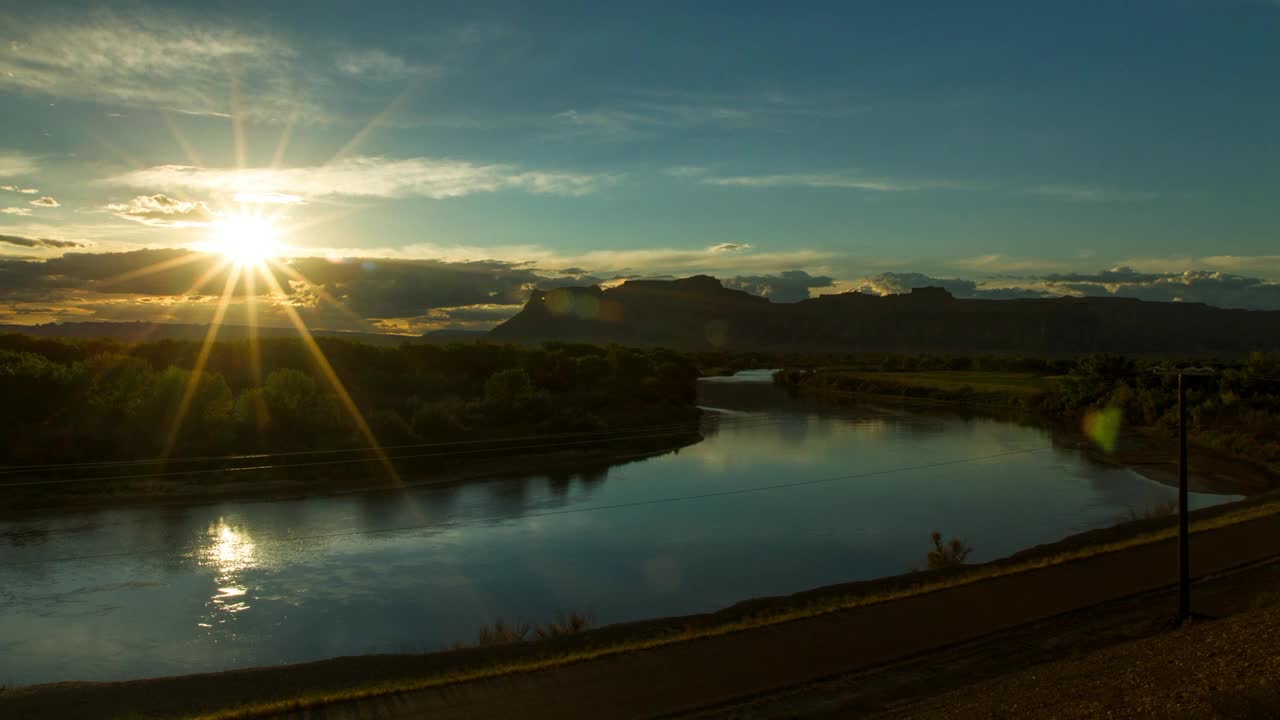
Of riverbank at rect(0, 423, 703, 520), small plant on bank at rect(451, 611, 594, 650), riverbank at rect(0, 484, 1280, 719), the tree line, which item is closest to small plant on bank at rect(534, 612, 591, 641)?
small plant on bank at rect(451, 611, 594, 650)

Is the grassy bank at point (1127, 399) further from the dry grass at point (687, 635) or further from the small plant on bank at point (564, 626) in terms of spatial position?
the small plant on bank at point (564, 626)

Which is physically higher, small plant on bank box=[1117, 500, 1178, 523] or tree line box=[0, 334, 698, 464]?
tree line box=[0, 334, 698, 464]

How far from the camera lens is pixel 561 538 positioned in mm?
18406

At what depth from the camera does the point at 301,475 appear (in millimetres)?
25203

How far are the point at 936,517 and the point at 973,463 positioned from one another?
10863 millimetres

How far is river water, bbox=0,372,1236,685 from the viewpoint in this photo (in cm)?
1212

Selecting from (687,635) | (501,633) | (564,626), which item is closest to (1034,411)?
(564,626)

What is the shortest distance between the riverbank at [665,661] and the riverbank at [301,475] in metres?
14.1

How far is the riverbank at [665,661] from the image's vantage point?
8266 mm

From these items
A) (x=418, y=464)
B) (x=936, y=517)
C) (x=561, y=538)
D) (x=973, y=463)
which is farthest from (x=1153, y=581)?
(x=418, y=464)

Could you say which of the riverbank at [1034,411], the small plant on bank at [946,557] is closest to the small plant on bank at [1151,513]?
the riverbank at [1034,411]

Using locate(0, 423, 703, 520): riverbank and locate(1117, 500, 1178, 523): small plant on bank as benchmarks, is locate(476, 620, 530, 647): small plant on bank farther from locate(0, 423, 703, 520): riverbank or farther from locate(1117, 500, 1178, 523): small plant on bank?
locate(1117, 500, 1178, 523): small plant on bank

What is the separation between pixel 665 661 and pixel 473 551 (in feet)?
28.0

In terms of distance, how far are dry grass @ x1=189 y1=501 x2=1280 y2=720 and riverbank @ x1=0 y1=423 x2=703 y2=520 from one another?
50.1 ft
